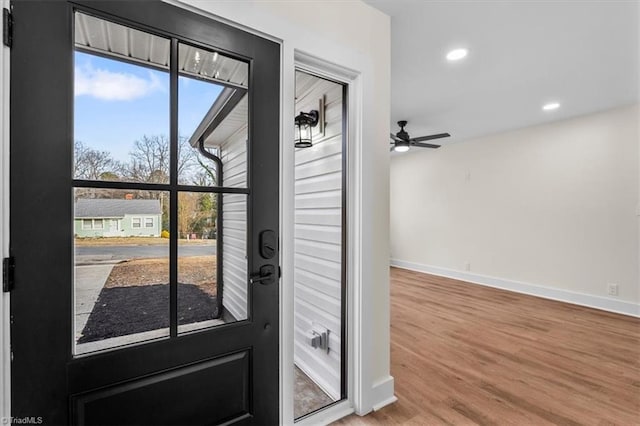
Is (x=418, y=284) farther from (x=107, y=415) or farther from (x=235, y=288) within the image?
(x=107, y=415)

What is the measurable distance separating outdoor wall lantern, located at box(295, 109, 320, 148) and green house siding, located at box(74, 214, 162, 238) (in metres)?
1.30

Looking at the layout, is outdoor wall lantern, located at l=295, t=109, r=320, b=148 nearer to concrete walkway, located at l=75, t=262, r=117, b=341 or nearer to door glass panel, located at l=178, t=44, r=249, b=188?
door glass panel, located at l=178, t=44, r=249, b=188

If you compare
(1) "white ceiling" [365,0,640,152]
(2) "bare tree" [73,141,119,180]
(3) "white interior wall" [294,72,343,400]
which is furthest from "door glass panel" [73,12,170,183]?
(1) "white ceiling" [365,0,640,152]

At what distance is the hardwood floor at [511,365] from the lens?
1.86 meters

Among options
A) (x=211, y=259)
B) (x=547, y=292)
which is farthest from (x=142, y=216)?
(x=547, y=292)

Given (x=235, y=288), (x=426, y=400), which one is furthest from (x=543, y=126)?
(x=235, y=288)

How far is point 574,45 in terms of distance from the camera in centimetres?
235

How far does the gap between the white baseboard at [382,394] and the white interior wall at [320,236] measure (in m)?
0.26

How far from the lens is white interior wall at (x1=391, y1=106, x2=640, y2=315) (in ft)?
12.4

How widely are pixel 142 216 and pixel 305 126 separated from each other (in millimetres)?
1390

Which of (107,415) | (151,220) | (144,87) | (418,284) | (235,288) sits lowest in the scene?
(418,284)

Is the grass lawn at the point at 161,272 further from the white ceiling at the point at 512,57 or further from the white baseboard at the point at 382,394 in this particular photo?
the white ceiling at the point at 512,57

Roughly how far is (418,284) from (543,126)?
3.05 m

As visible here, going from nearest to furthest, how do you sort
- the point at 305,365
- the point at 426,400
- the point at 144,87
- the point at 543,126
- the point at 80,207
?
the point at 80,207 → the point at 144,87 → the point at 426,400 → the point at 305,365 → the point at 543,126
